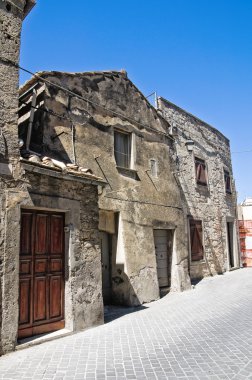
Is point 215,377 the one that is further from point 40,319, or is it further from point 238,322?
point 40,319

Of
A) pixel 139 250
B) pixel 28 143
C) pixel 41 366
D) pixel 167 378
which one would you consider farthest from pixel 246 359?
pixel 28 143

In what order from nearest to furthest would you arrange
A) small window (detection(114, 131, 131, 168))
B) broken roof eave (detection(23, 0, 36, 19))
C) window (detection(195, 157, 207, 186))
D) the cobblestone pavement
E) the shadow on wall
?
the cobblestone pavement, broken roof eave (detection(23, 0, 36, 19)), the shadow on wall, small window (detection(114, 131, 131, 168)), window (detection(195, 157, 207, 186))

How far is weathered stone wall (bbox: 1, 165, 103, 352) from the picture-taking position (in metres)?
4.58

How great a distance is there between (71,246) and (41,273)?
27.8 inches

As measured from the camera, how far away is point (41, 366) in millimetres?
3951

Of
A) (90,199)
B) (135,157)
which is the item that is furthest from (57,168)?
(135,157)

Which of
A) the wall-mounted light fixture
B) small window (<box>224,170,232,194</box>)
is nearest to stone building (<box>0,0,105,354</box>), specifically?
the wall-mounted light fixture

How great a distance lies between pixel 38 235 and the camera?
5340 millimetres

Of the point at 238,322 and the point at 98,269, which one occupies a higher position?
the point at 98,269

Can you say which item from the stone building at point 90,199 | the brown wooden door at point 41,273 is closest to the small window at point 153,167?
the stone building at point 90,199

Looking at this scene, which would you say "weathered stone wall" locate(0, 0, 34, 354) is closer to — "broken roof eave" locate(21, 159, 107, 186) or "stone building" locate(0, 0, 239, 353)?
"stone building" locate(0, 0, 239, 353)

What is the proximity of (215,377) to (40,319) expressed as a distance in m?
2.95

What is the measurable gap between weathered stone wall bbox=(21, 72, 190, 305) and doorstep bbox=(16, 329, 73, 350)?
2.78 m

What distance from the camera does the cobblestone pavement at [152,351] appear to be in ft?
12.2
